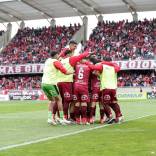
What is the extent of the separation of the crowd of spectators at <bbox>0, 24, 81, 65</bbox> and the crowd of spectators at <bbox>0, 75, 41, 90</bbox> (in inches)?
75.7

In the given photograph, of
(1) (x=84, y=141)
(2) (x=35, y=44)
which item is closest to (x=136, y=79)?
(2) (x=35, y=44)

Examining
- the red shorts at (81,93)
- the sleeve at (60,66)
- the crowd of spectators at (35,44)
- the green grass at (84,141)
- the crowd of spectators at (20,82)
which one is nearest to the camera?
the green grass at (84,141)

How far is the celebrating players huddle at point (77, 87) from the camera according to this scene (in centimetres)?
1407

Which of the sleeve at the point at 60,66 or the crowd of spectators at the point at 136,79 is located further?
the crowd of spectators at the point at 136,79

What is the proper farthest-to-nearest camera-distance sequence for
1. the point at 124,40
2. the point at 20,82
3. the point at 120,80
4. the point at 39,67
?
the point at 20,82
the point at 39,67
the point at 124,40
the point at 120,80

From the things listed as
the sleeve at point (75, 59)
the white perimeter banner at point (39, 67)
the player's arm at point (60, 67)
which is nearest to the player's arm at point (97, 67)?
the sleeve at point (75, 59)

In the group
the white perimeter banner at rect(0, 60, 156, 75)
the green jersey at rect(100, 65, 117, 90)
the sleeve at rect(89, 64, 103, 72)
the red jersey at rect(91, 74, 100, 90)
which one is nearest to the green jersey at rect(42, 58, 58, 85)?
the sleeve at rect(89, 64, 103, 72)

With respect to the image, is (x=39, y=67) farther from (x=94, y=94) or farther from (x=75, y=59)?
(x=75, y=59)

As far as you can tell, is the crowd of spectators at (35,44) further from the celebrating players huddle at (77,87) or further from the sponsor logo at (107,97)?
the sponsor logo at (107,97)

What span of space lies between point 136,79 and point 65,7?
10287 mm

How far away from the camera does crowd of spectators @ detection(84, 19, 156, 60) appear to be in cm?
4831

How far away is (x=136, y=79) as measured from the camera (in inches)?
1871

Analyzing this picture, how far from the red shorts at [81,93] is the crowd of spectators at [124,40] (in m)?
32.9

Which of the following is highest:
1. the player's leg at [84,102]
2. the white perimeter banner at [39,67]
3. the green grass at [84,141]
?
the white perimeter banner at [39,67]
